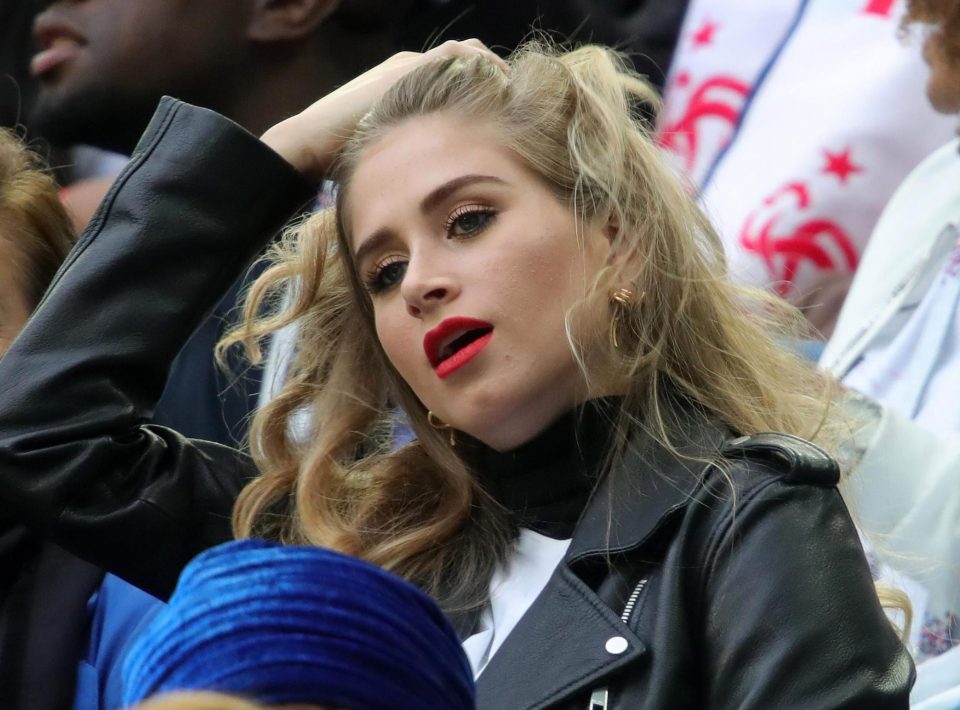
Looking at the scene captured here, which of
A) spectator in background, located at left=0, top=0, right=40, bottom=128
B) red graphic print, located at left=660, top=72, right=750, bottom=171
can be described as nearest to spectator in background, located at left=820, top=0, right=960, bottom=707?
red graphic print, located at left=660, top=72, right=750, bottom=171

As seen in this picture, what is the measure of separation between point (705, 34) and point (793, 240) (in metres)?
0.69

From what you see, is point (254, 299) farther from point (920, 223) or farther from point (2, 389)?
point (920, 223)

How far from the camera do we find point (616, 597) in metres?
1.87

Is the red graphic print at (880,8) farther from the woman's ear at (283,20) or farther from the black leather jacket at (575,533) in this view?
the black leather jacket at (575,533)

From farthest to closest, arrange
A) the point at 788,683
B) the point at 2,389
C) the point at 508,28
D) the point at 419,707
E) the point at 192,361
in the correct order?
the point at 508,28, the point at 192,361, the point at 2,389, the point at 788,683, the point at 419,707

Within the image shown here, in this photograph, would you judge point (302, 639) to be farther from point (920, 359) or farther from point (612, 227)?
point (920, 359)

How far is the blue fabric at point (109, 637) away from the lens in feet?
7.45

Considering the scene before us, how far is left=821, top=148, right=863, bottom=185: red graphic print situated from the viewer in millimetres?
3500

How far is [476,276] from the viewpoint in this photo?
202 cm

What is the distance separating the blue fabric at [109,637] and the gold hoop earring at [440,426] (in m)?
0.45

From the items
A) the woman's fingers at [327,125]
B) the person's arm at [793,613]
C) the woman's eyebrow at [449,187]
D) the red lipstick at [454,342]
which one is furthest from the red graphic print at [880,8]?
the person's arm at [793,613]

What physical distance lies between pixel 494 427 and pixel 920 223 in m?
1.47

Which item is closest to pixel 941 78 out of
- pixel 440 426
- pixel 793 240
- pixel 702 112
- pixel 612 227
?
pixel 793 240

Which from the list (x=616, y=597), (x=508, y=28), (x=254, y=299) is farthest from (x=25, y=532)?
(x=508, y=28)
